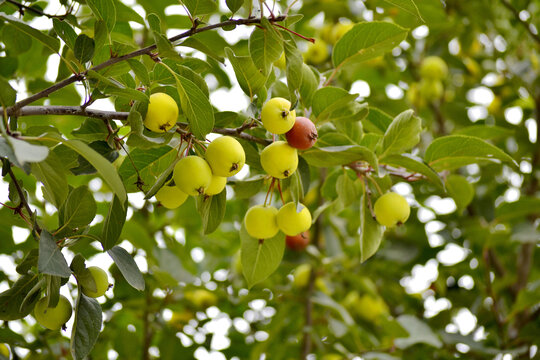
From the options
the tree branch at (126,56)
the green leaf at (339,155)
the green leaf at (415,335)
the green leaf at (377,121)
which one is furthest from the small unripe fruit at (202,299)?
the tree branch at (126,56)

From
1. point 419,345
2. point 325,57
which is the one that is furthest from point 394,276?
point 325,57

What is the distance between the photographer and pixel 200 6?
1.01 m

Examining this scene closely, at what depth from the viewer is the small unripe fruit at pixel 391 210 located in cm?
119

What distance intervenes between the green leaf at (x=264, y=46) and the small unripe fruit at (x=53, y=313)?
1.74 feet

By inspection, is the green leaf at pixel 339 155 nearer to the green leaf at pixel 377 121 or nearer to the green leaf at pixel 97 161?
the green leaf at pixel 377 121

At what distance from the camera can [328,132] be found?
1229 millimetres

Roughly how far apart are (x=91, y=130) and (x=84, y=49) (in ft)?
0.47

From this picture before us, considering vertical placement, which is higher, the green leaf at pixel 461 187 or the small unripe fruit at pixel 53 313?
the small unripe fruit at pixel 53 313

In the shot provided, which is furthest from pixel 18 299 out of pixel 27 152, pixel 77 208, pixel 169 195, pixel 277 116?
pixel 277 116

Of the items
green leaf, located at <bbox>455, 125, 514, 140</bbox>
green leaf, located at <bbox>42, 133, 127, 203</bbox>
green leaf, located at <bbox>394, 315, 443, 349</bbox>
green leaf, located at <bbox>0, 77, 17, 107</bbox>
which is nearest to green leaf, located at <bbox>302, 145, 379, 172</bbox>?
green leaf, located at <bbox>42, 133, 127, 203</bbox>

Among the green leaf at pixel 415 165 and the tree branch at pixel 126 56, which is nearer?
the tree branch at pixel 126 56

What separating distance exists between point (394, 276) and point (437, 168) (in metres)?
1.31

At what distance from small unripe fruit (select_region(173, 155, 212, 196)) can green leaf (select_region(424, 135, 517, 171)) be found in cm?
55

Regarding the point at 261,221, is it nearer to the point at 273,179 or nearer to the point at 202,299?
the point at 273,179
